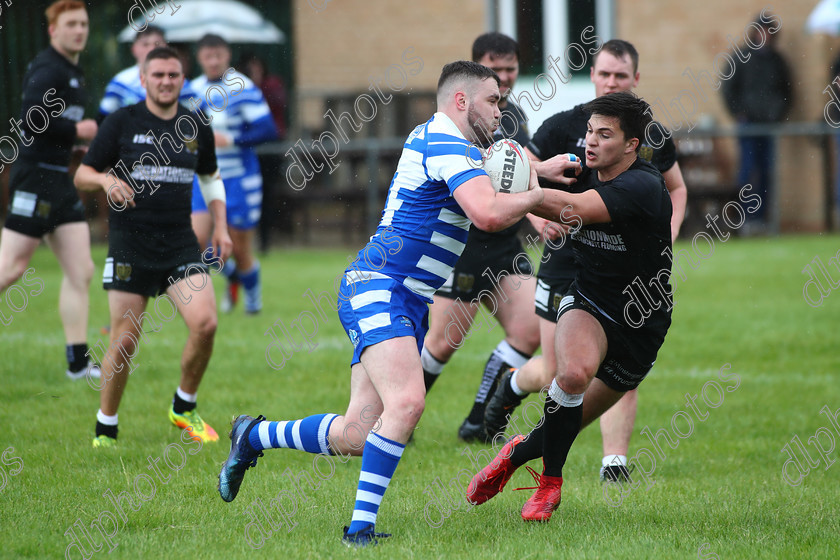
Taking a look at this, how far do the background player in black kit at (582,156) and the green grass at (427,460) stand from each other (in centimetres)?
29

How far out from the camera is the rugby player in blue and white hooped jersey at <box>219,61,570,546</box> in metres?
3.91

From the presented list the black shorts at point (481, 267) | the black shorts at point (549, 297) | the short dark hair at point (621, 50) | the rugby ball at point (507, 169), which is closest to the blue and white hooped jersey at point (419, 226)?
the rugby ball at point (507, 169)

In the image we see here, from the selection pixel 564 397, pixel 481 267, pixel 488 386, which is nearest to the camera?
pixel 564 397

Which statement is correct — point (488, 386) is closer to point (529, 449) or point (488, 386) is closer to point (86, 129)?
point (529, 449)

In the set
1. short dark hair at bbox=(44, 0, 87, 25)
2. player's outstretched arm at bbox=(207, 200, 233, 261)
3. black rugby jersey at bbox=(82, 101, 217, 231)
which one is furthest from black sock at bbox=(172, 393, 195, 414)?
short dark hair at bbox=(44, 0, 87, 25)

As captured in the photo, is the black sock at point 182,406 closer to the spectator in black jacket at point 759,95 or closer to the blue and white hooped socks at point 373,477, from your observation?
the blue and white hooped socks at point 373,477

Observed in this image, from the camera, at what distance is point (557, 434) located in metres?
4.49

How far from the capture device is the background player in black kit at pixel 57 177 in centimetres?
696

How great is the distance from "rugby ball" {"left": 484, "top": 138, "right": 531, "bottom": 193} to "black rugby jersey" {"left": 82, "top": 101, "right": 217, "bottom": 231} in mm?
2518

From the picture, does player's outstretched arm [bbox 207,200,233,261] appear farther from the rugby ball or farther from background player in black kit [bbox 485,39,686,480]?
the rugby ball

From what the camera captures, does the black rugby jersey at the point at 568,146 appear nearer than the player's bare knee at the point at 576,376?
No

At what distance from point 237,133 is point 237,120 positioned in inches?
5.2

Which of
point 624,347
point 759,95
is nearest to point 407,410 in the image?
point 624,347

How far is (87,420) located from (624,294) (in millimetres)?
3697
